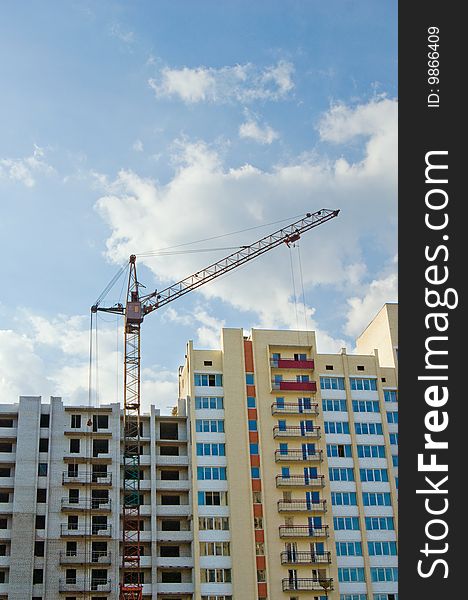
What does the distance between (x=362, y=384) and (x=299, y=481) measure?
15770 millimetres

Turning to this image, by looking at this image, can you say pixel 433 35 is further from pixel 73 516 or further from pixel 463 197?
pixel 73 516

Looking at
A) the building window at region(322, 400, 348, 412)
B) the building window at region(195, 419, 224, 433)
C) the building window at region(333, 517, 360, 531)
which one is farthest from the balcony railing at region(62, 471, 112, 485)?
the building window at region(322, 400, 348, 412)

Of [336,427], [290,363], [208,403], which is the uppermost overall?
[290,363]

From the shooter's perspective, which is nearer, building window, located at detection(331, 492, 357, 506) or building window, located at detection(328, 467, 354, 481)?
building window, located at detection(331, 492, 357, 506)

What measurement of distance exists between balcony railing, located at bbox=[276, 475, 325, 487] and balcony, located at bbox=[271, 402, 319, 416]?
25.2 ft

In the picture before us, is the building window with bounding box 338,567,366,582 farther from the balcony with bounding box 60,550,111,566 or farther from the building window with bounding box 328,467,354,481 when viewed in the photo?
the balcony with bounding box 60,550,111,566

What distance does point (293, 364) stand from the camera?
102500 millimetres

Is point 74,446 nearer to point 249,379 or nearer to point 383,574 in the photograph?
point 249,379

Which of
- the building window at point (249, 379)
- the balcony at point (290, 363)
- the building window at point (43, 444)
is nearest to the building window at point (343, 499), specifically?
the balcony at point (290, 363)

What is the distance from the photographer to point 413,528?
15430mm

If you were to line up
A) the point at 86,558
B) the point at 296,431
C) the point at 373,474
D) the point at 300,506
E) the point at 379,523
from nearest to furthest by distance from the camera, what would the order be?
the point at 86,558 < the point at 300,506 < the point at 379,523 < the point at 373,474 < the point at 296,431

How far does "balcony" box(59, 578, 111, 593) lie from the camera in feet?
290

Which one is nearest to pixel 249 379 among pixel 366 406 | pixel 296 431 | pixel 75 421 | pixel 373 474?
pixel 296 431

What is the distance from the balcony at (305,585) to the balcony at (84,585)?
19576mm
